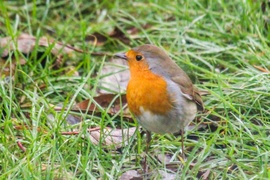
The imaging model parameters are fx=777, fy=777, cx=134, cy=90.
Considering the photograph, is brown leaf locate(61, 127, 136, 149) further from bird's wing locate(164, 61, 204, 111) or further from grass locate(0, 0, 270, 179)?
Answer: bird's wing locate(164, 61, 204, 111)

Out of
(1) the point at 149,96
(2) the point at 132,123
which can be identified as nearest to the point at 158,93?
(1) the point at 149,96

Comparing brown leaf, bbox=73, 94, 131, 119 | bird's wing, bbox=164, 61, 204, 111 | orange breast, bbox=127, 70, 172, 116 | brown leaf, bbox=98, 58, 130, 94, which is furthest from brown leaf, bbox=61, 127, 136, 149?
Answer: brown leaf, bbox=98, 58, 130, 94

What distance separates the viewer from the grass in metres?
4.04

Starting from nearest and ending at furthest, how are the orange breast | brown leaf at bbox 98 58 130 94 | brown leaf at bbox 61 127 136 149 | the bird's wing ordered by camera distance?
1. the orange breast
2. the bird's wing
3. brown leaf at bbox 61 127 136 149
4. brown leaf at bbox 98 58 130 94

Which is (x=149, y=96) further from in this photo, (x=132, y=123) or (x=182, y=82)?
(x=132, y=123)

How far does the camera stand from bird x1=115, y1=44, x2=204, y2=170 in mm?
4023

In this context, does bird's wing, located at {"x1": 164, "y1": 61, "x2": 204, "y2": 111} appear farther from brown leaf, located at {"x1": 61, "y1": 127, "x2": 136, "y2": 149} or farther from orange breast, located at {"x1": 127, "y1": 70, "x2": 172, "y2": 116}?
brown leaf, located at {"x1": 61, "y1": 127, "x2": 136, "y2": 149}

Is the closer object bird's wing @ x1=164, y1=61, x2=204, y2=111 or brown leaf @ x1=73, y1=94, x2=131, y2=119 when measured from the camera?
bird's wing @ x1=164, y1=61, x2=204, y2=111

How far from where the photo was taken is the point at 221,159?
4133mm

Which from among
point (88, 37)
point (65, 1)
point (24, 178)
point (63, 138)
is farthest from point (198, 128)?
point (65, 1)

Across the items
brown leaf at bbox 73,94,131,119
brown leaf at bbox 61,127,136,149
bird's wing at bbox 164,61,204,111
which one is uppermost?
bird's wing at bbox 164,61,204,111

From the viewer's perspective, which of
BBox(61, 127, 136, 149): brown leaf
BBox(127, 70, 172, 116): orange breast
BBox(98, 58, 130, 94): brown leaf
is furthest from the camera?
BBox(98, 58, 130, 94): brown leaf

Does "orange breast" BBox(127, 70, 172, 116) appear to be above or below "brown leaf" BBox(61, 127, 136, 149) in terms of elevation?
above

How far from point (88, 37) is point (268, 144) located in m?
2.43
